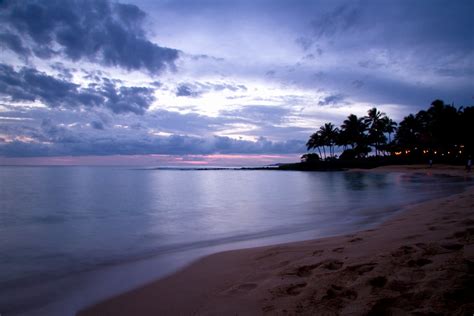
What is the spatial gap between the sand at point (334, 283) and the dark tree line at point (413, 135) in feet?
170

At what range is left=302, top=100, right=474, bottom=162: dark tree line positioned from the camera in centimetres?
4850

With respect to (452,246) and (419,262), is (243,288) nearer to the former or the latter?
(419,262)

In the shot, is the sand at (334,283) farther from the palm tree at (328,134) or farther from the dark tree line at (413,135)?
the palm tree at (328,134)

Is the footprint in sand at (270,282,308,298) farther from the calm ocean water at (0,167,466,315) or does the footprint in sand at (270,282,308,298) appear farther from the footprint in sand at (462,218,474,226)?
the footprint in sand at (462,218,474,226)

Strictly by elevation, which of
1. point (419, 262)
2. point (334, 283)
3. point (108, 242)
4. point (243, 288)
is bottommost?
point (108, 242)

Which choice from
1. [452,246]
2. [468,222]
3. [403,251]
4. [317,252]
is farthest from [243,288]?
[468,222]

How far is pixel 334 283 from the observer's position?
3576 millimetres

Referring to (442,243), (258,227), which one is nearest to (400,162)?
(258,227)

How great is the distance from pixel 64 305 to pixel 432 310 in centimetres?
472

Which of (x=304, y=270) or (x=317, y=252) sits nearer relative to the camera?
(x=304, y=270)

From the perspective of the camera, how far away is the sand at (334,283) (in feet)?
9.58

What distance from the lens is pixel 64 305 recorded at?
4.45 m

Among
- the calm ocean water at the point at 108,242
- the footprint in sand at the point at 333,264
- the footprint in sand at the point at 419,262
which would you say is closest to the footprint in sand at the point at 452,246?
the footprint in sand at the point at 419,262

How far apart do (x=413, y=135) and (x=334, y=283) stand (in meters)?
79.6
